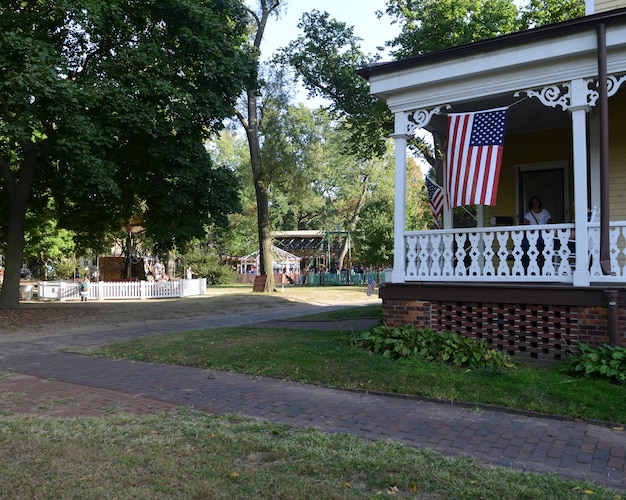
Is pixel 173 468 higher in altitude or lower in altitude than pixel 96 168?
lower

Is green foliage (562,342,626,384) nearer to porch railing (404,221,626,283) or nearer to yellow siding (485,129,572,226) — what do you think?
porch railing (404,221,626,283)

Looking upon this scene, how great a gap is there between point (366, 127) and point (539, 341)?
13836mm

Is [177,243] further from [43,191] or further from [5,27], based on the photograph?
[5,27]

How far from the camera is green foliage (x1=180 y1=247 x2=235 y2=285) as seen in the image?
43.0 meters

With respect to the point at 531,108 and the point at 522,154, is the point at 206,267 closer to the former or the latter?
Answer: the point at 522,154

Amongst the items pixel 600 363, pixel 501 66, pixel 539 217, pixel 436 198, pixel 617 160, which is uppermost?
pixel 501 66

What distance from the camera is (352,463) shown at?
13.8 feet

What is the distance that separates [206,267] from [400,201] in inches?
1394

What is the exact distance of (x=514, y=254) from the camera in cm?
809

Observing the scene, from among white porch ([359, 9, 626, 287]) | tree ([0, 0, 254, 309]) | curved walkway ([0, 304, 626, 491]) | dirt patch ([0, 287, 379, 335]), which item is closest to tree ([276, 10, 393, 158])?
tree ([0, 0, 254, 309])

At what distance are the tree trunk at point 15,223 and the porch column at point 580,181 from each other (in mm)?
15448

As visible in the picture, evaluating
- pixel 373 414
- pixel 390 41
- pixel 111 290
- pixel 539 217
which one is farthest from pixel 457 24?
pixel 111 290

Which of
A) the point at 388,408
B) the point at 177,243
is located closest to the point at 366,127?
the point at 177,243

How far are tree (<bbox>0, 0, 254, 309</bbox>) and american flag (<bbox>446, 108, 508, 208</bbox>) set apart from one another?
9.03m
